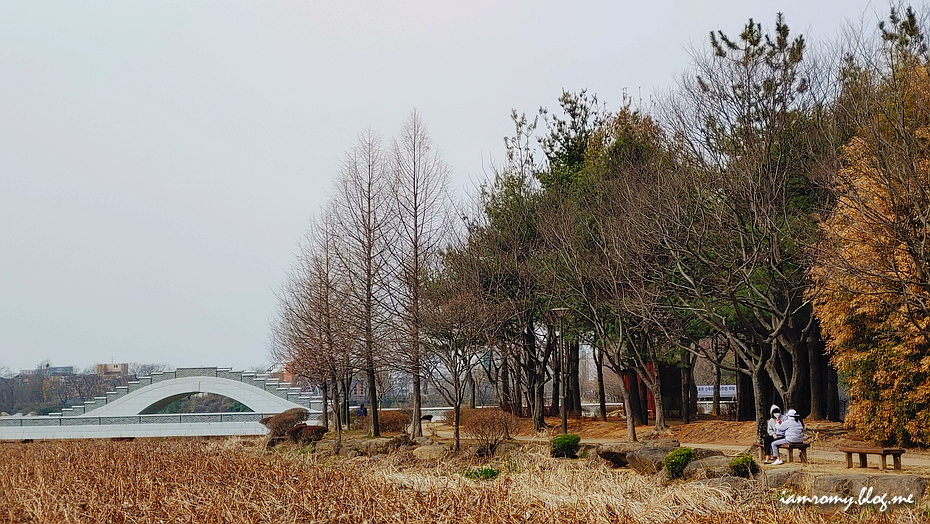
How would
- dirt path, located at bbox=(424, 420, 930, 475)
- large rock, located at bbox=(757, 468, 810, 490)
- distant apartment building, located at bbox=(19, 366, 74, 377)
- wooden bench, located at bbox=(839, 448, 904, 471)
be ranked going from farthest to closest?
distant apartment building, located at bbox=(19, 366, 74, 377) → dirt path, located at bbox=(424, 420, 930, 475) → wooden bench, located at bbox=(839, 448, 904, 471) → large rock, located at bbox=(757, 468, 810, 490)

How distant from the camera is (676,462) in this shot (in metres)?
13.9

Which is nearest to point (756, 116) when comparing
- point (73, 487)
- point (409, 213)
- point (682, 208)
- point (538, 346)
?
point (682, 208)

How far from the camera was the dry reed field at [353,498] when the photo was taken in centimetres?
861

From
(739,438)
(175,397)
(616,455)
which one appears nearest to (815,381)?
(739,438)

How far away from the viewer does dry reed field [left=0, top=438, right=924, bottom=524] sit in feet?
28.2

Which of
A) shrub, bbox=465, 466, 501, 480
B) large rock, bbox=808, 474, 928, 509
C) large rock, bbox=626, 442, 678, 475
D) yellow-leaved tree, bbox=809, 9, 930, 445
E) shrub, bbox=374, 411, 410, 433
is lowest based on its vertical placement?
shrub, bbox=374, 411, 410, 433

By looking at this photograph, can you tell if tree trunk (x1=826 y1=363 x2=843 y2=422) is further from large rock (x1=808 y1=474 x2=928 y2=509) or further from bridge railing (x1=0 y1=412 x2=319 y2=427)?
bridge railing (x1=0 y1=412 x2=319 y2=427)

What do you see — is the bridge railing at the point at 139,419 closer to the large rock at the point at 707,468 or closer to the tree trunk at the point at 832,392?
the tree trunk at the point at 832,392

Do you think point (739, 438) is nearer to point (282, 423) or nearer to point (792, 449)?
point (792, 449)

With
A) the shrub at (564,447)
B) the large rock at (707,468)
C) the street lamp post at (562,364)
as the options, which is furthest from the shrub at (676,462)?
the street lamp post at (562,364)

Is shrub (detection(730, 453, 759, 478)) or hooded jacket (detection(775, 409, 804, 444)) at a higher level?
hooded jacket (detection(775, 409, 804, 444))

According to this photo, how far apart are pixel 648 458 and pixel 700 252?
7272 mm

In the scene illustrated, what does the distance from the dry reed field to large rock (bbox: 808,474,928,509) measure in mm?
629

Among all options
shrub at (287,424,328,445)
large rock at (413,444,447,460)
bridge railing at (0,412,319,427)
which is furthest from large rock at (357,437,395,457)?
bridge railing at (0,412,319,427)
